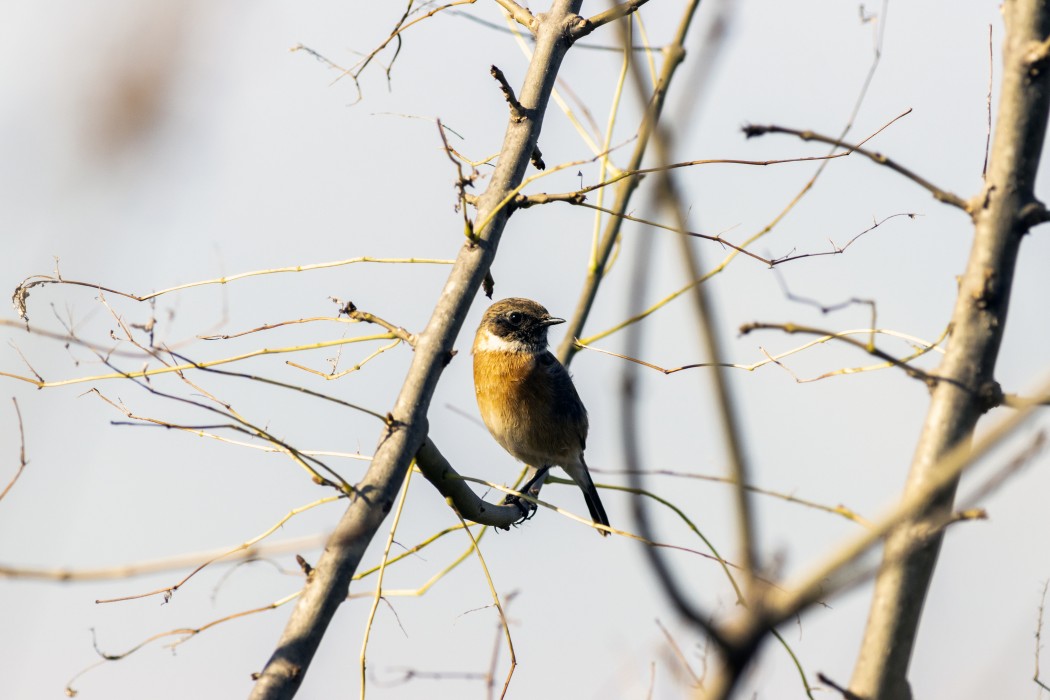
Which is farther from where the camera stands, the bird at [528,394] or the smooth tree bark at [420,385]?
the bird at [528,394]

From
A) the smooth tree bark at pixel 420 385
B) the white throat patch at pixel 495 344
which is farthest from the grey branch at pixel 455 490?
the white throat patch at pixel 495 344

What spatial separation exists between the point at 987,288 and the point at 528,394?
540 cm

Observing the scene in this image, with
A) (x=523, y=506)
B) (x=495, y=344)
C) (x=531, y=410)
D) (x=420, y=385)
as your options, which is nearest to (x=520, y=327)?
(x=495, y=344)

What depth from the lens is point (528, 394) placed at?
7.60m

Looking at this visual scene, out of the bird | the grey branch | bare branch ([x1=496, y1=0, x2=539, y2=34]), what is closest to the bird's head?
the bird

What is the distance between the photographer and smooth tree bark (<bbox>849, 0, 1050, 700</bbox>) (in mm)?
2150

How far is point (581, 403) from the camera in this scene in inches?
318

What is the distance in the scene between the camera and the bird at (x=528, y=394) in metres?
7.56

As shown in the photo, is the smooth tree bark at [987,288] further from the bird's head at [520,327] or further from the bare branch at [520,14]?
the bird's head at [520,327]

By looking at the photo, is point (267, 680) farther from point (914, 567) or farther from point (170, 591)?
point (914, 567)

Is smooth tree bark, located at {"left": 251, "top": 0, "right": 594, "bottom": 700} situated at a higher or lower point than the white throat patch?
lower

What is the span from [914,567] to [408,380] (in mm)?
1949

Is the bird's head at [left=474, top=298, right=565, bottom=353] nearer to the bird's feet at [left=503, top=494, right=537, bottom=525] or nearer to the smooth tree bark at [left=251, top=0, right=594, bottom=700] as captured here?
the bird's feet at [left=503, top=494, right=537, bottom=525]

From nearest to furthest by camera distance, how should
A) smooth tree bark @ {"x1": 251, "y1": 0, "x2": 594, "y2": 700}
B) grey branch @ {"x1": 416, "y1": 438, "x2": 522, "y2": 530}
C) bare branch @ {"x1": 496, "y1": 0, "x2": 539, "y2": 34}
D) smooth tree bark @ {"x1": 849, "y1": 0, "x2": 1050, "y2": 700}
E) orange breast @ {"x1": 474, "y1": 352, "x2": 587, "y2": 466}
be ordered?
smooth tree bark @ {"x1": 849, "y1": 0, "x2": 1050, "y2": 700} → smooth tree bark @ {"x1": 251, "y1": 0, "x2": 594, "y2": 700} → grey branch @ {"x1": 416, "y1": 438, "x2": 522, "y2": 530} → bare branch @ {"x1": 496, "y1": 0, "x2": 539, "y2": 34} → orange breast @ {"x1": 474, "y1": 352, "x2": 587, "y2": 466}
